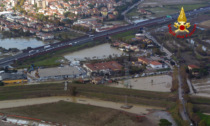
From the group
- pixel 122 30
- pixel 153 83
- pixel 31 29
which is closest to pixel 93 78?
pixel 153 83

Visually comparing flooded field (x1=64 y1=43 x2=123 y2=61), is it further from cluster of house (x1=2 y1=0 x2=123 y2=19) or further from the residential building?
cluster of house (x1=2 y1=0 x2=123 y2=19)

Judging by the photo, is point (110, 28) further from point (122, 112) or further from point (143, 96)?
point (122, 112)

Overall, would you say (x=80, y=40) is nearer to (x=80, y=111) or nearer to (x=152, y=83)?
(x=152, y=83)

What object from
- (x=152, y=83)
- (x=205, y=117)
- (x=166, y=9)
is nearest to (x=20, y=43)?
(x=152, y=83)

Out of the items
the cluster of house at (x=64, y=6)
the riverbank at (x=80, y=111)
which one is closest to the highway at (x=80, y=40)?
the riverbank at (x=80, y=111)

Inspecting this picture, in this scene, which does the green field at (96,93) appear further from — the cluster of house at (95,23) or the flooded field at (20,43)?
the cluster of house at (95,23)

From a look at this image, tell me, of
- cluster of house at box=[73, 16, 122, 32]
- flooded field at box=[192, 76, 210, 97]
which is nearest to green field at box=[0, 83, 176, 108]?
flooded field at box=[192, 76, 210, 97]
